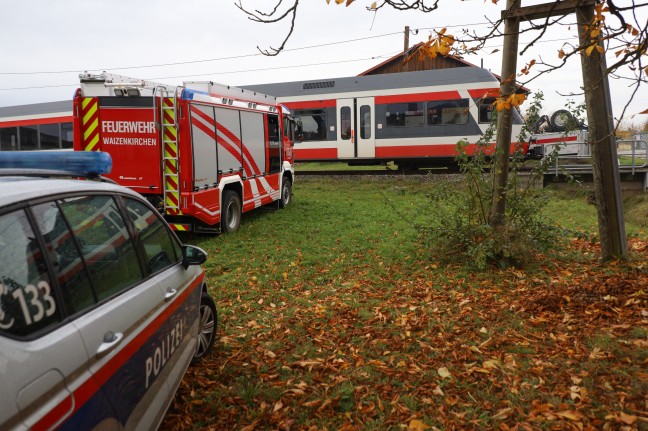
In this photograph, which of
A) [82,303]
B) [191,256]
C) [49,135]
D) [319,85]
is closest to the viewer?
[82,303]

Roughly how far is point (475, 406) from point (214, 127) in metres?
7.26

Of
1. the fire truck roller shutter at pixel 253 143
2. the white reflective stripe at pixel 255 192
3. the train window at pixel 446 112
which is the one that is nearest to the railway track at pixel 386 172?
the train window at pixel 446 112

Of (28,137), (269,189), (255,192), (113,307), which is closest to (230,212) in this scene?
(255,192)

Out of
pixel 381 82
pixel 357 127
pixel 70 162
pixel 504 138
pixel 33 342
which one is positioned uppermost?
pixel 381 82

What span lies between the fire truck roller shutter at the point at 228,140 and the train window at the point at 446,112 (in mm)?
9741

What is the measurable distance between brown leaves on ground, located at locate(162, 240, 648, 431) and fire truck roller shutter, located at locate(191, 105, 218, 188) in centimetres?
344

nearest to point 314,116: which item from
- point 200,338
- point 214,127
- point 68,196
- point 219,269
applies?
point 214,127

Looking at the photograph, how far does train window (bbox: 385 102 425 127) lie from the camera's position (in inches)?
720

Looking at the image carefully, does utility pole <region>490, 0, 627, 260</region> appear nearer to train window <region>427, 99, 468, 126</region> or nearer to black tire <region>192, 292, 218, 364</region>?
black tire <region>192, 292, 218, 364</region>

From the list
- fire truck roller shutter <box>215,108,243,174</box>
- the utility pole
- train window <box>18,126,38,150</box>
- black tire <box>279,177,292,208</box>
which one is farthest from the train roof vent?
the utility pole

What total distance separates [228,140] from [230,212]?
4.99 ft

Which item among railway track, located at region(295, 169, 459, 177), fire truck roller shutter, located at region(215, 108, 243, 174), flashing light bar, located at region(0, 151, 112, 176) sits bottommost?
railway track, located at region(295, 169, 459, 177)

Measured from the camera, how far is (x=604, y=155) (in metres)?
6.11

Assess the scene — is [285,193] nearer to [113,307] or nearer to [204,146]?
[204,146]
